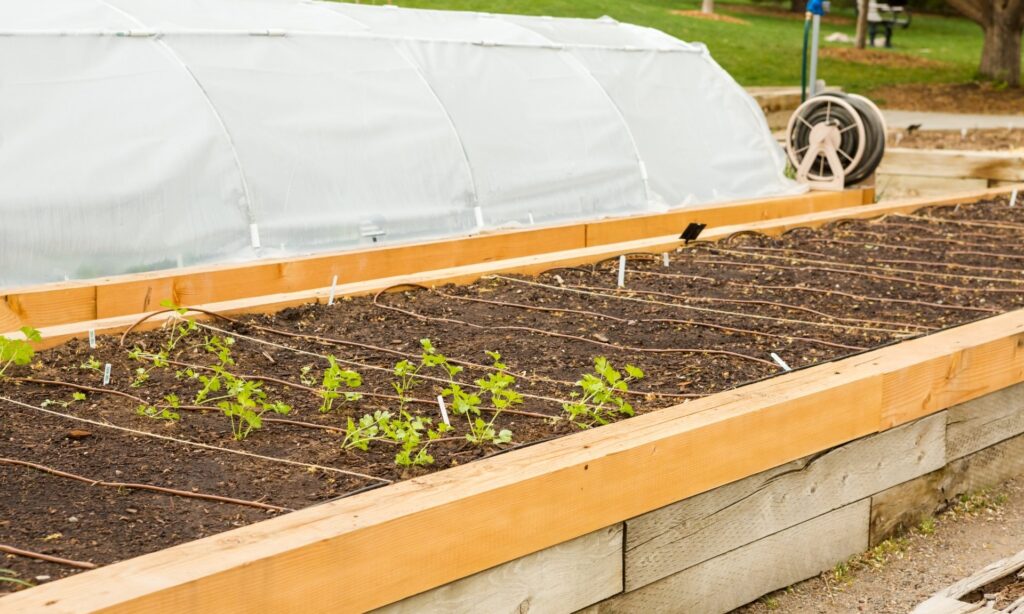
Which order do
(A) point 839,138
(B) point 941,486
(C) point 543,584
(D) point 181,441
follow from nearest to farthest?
1. (C) point 543,584
2. (D) point 181,441
3. (B) point 941,486
4. (A) point 839,138

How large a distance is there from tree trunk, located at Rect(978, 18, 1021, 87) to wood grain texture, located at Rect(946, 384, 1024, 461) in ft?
58.1

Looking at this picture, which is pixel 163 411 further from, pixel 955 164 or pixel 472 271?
pixel 955 164

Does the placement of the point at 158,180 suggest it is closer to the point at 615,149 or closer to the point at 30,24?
the point at 30,24

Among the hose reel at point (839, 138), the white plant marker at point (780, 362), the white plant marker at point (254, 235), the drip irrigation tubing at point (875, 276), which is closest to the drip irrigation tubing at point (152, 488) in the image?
the white plant marker at point (780, 362)

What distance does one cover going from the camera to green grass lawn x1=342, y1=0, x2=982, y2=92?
20547 millimetres

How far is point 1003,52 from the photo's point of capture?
1994cm

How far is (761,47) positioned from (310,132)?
1944 cm

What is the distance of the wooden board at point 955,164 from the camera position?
28.2ft

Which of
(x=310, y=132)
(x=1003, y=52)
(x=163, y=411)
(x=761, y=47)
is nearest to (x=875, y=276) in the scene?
(x=310, y=132)

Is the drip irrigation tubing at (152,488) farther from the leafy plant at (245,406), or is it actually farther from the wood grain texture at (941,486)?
the wood grain texture at (941,486)

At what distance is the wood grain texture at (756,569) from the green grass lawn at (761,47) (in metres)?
16.5

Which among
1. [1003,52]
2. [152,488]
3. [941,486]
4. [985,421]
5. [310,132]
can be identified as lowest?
[941,486]

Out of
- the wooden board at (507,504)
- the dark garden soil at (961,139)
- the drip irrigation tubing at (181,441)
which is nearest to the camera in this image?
the wooden board at (507,504)

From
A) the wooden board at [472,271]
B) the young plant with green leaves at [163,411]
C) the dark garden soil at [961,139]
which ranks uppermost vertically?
the dark garden soil at [961,139]
